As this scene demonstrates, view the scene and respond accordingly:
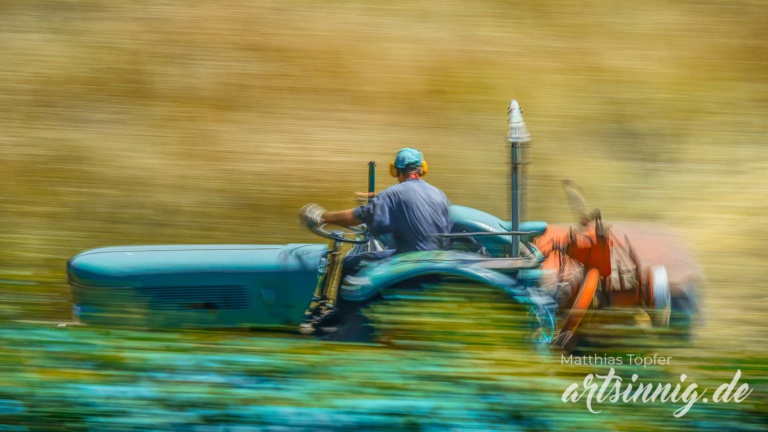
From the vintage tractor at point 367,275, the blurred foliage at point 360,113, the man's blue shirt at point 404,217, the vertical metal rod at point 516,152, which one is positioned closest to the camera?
the vertical metal rod at point 516,152

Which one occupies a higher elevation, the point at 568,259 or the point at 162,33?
the point at 162,33

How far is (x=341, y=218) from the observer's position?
4.97 m

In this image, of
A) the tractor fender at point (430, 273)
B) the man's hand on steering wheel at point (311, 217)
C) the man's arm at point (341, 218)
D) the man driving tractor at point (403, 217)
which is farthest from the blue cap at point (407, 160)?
the tractor fender at point (430, 273)

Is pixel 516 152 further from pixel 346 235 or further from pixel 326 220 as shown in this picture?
pixel 346 235

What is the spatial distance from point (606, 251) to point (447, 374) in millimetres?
2592

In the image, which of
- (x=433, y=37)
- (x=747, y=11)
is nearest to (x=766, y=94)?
(x=747, y=11)

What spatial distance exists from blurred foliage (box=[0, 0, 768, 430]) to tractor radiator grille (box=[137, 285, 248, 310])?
1826 millimetres

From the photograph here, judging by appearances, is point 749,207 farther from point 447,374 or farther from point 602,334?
point 447,374

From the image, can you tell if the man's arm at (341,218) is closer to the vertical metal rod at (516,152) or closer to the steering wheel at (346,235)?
the steering wheel at (346,235)

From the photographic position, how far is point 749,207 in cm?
870

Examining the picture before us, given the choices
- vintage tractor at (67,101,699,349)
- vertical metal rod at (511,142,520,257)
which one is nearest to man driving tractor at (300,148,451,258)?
vintage tractor at (67,101,699,349)

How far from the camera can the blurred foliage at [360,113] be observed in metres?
8.55

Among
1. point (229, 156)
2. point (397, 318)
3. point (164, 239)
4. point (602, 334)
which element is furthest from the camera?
point (229, 156)

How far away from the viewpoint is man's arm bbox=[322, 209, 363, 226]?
493 cm
